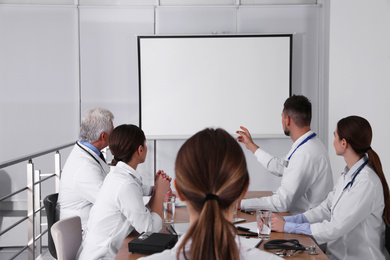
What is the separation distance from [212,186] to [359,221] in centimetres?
127

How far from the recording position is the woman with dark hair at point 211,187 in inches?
40.0

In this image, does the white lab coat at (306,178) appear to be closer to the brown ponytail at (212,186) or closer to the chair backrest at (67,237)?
the chair backrest at (67,237)

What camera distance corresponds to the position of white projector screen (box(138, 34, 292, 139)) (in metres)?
5.22

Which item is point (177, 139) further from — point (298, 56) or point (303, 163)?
point (303, 163)

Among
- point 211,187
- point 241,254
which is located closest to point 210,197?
point 211,187

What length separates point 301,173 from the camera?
8.75 ft

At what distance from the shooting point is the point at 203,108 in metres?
5.29

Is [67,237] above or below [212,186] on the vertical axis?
below

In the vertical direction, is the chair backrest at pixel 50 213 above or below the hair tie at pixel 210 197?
below

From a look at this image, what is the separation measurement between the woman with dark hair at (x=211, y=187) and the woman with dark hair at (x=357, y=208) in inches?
43.1

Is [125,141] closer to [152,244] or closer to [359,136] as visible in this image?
[152,244]

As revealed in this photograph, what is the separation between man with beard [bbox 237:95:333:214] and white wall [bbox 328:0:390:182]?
237 centimetres

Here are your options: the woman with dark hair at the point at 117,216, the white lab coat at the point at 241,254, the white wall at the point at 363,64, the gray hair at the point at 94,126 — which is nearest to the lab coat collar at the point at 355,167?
the woman with dark hair at the point at 117,216

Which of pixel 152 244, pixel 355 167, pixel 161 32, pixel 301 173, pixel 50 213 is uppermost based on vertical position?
pixel 161 32
